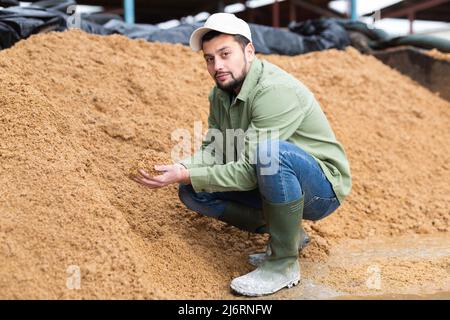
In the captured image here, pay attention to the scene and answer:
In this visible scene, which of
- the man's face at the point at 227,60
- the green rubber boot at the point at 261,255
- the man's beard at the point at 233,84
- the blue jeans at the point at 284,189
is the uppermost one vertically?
the man's face at the point at 227,60

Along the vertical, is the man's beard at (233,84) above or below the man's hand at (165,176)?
above

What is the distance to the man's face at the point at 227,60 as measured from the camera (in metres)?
2.27

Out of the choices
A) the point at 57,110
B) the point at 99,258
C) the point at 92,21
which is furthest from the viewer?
the point at 92,21

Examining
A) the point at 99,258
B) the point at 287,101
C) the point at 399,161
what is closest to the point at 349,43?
the point at 399,161

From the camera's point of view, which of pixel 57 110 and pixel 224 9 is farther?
pixel 224 9

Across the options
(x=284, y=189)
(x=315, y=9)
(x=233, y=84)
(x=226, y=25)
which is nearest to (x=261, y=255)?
(x=284, y=189)

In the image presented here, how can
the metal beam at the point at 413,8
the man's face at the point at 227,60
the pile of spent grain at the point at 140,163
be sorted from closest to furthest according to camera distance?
the pile of spent grain at the point at 140,163 < the man's face at the point at 227,60 < the metal beam at the point at 413,8

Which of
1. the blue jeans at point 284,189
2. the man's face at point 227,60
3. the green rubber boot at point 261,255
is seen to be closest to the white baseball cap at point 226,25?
the man's face at point 227,60

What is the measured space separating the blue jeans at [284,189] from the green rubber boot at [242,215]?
20 mm

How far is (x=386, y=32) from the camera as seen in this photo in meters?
5.40

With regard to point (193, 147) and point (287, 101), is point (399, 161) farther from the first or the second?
point (287, 101)

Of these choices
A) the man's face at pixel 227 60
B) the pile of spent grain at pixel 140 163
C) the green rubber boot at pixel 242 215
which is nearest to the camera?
the pile of spent grain at pixel 140 163

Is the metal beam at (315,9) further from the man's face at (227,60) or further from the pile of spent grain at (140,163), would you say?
the man's face at (227,60)
